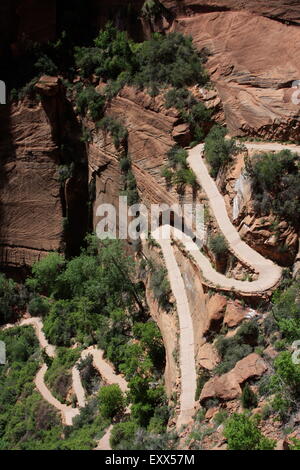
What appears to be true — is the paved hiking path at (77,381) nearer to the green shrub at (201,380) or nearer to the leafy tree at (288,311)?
the green shrub at (201,380)

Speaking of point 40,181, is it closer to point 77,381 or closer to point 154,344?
point 77,381

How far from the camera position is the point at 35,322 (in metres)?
35.0

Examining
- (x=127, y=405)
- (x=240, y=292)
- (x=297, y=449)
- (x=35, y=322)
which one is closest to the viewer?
(x=297, y=449)

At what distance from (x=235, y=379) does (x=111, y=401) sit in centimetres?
672

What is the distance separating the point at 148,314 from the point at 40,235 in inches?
474

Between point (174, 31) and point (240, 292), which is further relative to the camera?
point (174, 31)

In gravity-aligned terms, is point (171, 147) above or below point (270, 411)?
above

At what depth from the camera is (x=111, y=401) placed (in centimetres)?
2297

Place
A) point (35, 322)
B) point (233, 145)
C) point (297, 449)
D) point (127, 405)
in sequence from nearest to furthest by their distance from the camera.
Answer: point (297, 449) → point (127, 405) → point (233, 145) → point (35, 322)

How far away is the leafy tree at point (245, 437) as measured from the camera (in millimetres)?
15500

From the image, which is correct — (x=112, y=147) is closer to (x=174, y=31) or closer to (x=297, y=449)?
(x=174, y=31)

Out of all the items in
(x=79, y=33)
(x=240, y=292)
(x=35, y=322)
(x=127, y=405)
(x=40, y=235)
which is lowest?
(x=35, y=322)

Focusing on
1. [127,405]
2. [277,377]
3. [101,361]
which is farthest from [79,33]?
[277,377]

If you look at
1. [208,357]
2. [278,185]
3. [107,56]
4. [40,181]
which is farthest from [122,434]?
[107,56]
